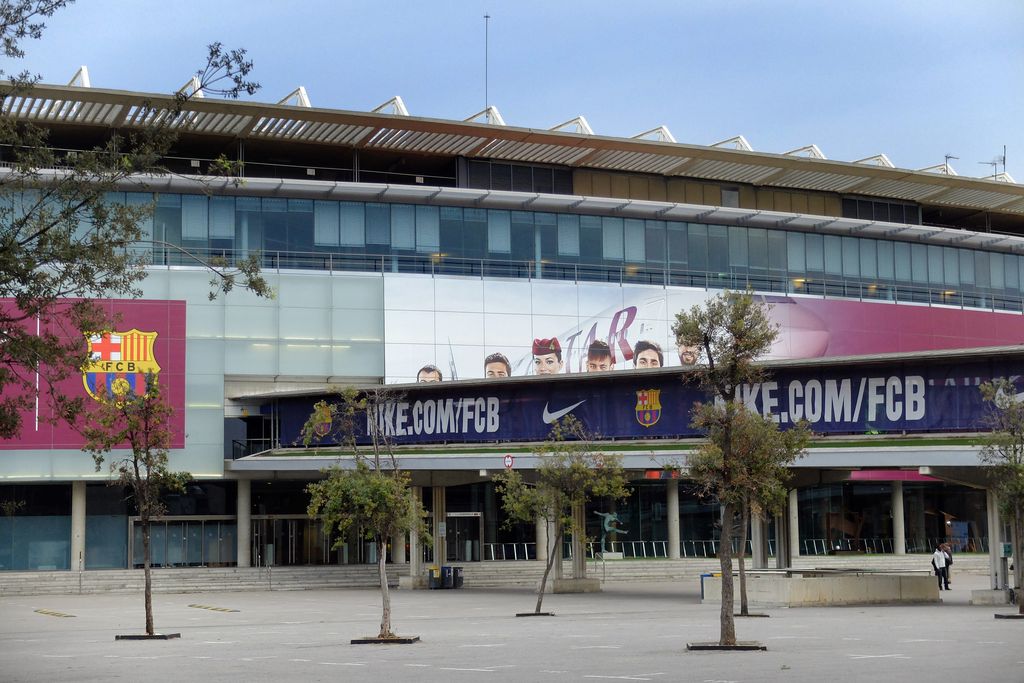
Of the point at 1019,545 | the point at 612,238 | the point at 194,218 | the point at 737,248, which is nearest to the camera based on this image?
the point at 1019,545

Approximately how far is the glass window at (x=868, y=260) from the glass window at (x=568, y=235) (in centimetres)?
1567

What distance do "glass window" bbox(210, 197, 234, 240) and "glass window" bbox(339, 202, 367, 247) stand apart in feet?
16.2

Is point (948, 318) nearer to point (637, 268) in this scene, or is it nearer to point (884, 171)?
point (884, 171)

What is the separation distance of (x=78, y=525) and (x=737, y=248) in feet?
109

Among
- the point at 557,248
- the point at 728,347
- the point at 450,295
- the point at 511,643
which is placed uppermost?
the point at 557,248

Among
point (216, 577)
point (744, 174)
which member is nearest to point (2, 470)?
point (216, 577)

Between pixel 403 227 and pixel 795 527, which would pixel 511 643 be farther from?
pixel 795 527

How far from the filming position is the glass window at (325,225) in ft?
197

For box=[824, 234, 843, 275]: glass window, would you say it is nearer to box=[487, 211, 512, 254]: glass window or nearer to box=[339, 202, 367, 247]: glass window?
box=[487, 211, 512, 254]: glass window

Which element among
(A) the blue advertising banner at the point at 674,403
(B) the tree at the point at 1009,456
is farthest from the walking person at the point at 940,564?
(B) the tree at the point at 1009,456

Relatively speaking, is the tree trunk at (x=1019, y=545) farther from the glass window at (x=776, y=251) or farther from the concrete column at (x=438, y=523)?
the glass window at (x=776, y=251)

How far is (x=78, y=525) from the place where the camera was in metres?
56.6

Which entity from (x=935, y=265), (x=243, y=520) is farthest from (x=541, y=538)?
(x=935, y=265)

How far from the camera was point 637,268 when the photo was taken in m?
64.2
